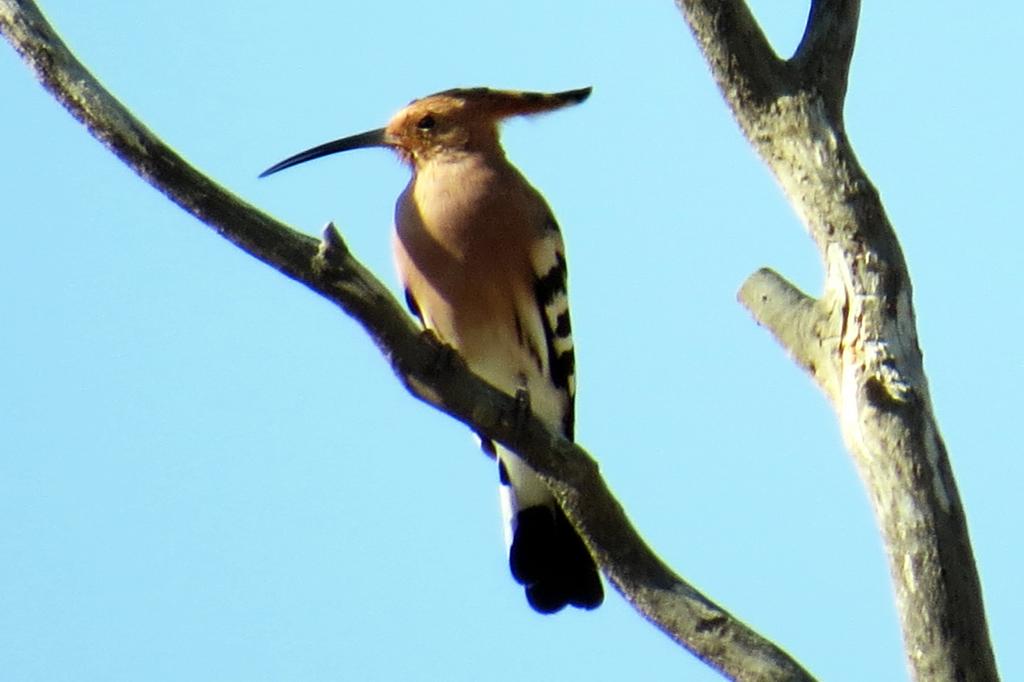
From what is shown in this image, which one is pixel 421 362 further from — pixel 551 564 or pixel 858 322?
pixel 551 564

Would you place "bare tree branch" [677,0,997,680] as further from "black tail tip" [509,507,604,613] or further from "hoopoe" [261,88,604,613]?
"black tail tip" [509,507,604,613]

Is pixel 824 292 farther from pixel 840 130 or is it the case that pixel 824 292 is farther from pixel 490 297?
pixel 490 297

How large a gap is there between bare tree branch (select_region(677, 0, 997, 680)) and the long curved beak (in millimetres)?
1208

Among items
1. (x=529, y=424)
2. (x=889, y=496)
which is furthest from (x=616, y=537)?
(x=889, y=496)

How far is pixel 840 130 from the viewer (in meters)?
2.95

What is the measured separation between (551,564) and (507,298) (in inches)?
24.0

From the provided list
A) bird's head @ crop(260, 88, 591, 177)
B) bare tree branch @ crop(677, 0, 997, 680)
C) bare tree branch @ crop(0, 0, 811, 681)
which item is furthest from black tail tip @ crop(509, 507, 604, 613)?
bird's head @ crop(260, 88, 591, 177)

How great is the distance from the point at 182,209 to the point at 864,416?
123 centimetres

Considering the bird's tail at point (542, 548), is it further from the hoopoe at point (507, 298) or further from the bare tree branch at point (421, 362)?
the bare tree branch at point (421, 362)

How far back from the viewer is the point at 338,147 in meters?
4.15

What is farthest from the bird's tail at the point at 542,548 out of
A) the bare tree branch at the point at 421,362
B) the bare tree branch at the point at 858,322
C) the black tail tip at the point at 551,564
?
the bare tree branch at the point at 858,322

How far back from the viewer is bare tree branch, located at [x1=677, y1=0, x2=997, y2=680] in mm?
2668

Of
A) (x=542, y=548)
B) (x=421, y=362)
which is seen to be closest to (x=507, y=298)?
(x=542, y=548)

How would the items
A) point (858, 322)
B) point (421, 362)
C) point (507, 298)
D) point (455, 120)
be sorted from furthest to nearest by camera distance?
1. point (455, 120)
2. point (507, 298)
3. point (858, 322)
4. point (421, 362)
